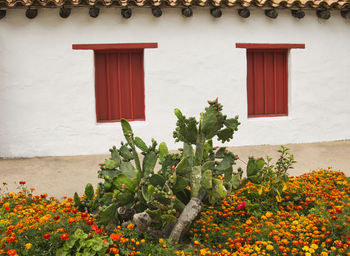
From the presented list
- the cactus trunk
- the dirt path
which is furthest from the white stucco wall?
the cactus trunk

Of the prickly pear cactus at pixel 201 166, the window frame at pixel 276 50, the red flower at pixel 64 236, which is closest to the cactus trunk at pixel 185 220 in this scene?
the prickly pear cactus at pixel 201 166

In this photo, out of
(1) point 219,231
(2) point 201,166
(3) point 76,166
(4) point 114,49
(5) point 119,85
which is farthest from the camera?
(5) point 119,85

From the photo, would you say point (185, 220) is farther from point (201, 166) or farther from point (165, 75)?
point (165, 75)

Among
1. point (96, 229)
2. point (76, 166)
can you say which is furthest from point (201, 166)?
point (76, 166)

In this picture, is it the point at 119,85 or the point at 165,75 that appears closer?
the point at 165,75

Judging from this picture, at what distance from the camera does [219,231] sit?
165 inches

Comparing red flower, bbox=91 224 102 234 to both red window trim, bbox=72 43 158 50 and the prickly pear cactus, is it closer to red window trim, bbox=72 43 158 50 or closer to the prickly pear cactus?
the prickly pear cactus

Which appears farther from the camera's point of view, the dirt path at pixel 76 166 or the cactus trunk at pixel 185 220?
the dirt path at pixel 76 166

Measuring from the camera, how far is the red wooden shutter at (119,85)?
8.52m

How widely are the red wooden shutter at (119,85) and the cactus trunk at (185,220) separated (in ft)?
16.3

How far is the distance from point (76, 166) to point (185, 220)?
3.98 metres

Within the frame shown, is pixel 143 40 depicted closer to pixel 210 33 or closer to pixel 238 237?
pixel 210 33

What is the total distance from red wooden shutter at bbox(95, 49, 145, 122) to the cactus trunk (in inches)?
196

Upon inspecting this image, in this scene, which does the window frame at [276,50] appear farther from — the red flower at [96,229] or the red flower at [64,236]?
the red flower at [64,236]
